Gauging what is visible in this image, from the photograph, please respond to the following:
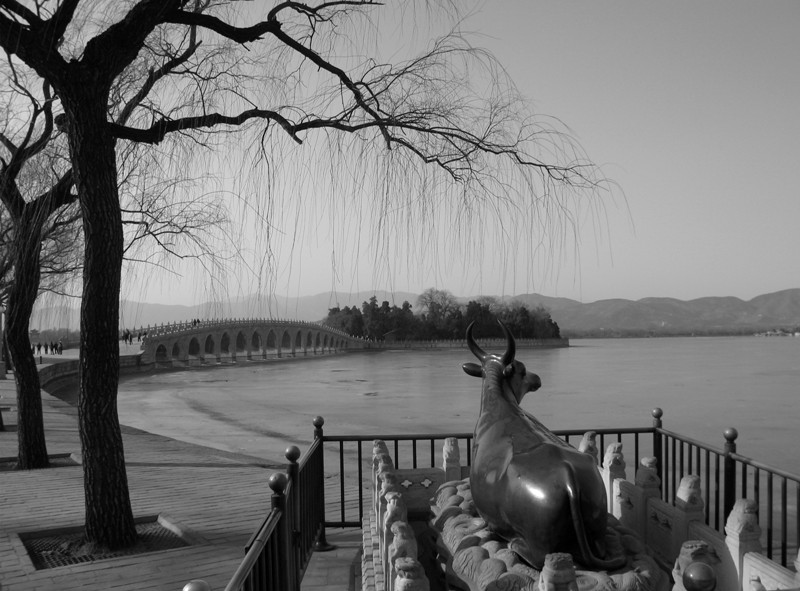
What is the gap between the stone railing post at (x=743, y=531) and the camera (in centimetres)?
333

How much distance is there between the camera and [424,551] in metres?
4.45

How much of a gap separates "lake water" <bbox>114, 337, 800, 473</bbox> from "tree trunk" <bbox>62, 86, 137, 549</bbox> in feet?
28.6

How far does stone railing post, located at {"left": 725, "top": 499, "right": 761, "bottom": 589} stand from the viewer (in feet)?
10.9

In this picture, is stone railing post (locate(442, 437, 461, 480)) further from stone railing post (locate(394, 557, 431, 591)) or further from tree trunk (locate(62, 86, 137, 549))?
tree trunk (locate(62, 86, 137, 549))

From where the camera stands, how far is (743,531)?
335 cm

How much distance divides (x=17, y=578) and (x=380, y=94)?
4.67m

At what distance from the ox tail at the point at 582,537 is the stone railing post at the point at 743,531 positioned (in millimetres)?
649

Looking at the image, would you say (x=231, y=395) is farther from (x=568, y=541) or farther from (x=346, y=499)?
(x=568, y=541)

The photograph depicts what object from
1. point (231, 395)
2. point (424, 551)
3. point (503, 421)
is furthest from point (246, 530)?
point (231, 395)

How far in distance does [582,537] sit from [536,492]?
0.29 meters

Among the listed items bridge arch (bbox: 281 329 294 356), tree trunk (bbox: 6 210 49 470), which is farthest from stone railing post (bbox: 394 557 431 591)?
bridge arch (bbox: 281 329 294 356)

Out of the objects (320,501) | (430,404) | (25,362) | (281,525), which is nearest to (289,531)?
(281,525)

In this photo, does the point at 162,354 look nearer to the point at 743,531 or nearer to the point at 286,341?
the point at 286,341

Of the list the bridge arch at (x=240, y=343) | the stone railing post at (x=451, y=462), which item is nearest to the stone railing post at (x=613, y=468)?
the stone railing post at (x=451, y=462)
